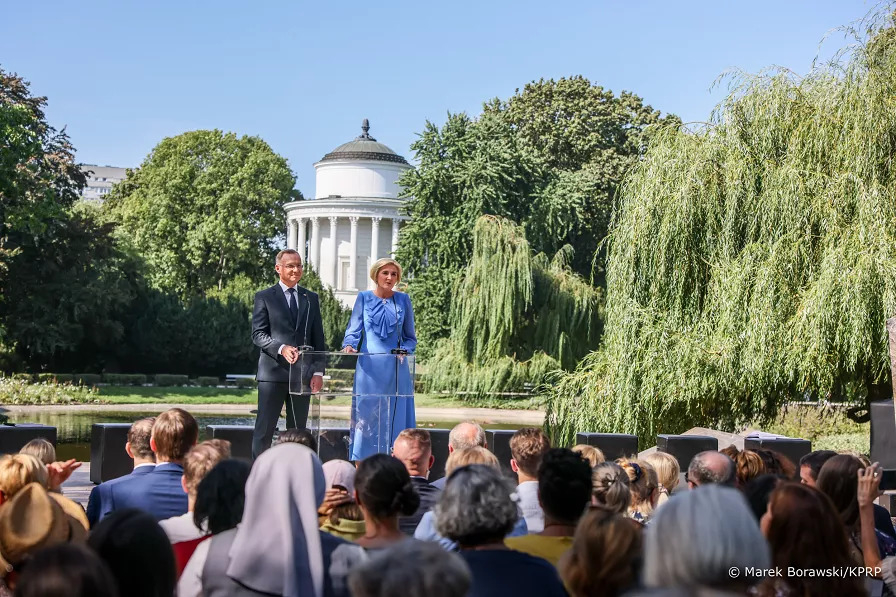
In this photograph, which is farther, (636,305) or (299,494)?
(636,305)

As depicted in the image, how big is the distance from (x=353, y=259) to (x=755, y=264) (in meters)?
56.5

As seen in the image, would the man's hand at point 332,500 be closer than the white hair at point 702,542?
No

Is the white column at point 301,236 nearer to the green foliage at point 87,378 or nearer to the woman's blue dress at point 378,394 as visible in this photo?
the green foliage at point 87,378

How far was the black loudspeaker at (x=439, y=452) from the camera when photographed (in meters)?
10.6

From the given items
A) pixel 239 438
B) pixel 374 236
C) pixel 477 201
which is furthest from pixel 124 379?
pixel 239 438

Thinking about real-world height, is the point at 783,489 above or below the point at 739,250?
below

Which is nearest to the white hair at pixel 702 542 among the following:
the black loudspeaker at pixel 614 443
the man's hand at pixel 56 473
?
the man's hand at pixel 56 473

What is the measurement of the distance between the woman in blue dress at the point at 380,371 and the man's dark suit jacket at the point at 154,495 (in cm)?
305

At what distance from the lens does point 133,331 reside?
150 ft

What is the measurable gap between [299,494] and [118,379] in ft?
135

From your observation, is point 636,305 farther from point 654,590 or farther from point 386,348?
point 654,590

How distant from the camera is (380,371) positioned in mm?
8797

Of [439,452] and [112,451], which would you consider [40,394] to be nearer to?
[112,451]

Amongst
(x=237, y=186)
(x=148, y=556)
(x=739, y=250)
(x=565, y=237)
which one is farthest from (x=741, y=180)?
(x=237, y=186)
